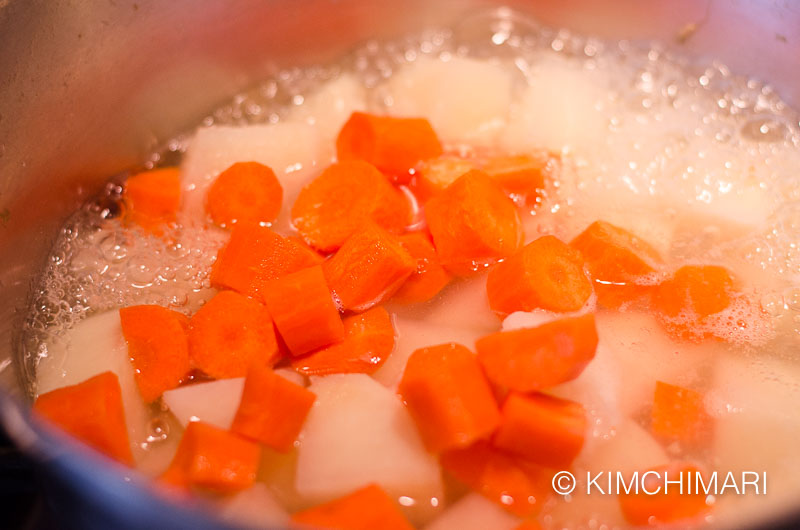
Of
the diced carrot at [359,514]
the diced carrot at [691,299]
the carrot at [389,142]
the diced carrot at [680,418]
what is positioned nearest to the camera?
the diced carrot at [359,514]

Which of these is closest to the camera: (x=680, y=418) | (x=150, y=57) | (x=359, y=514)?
(x=359, y=514)

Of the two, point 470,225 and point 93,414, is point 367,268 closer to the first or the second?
point 470,225

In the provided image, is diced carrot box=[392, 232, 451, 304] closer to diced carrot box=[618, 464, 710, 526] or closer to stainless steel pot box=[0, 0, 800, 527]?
diced carrot box=[618, 464, 710, 526]

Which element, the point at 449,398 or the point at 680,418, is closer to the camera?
the point at 449,398

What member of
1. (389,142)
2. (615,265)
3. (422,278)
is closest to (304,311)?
(422,278)

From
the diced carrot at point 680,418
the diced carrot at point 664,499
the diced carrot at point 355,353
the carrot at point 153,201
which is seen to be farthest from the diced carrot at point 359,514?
the carrot at point 153,201

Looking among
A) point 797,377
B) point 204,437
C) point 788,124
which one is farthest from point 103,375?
point 788,124

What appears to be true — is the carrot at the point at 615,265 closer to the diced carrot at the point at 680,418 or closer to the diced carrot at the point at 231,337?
the diced carrot at the point at 680,418
